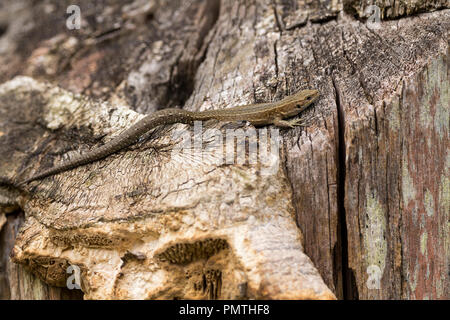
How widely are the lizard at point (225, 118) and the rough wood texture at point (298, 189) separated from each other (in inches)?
3.2

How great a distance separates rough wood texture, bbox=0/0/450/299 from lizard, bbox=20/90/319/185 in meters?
0.08

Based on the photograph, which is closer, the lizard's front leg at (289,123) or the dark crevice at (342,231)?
the dark crevice at (342,231)

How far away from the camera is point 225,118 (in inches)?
124

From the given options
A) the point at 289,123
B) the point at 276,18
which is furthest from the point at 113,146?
the point at 276,18

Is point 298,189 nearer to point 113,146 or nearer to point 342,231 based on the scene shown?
point 342,231

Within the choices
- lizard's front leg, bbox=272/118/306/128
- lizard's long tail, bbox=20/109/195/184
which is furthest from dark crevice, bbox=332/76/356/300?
lizard's long tail, bbox=20/109/195/184

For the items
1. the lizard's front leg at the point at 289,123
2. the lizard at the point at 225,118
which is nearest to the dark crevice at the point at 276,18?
the lizard at the point at 225,118

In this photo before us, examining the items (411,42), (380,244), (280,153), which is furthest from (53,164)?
(411,42)

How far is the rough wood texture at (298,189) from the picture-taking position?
2.44 m

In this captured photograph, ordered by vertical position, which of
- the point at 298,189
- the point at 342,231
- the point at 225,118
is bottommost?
the point at 342,231

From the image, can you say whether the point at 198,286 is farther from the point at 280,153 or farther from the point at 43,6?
the point at 43,6

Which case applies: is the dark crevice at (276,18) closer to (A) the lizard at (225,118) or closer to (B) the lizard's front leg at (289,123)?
(A) the lizard at (225,118)

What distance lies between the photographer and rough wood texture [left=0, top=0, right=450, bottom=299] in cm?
244

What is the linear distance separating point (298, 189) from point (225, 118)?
2.67 feet
